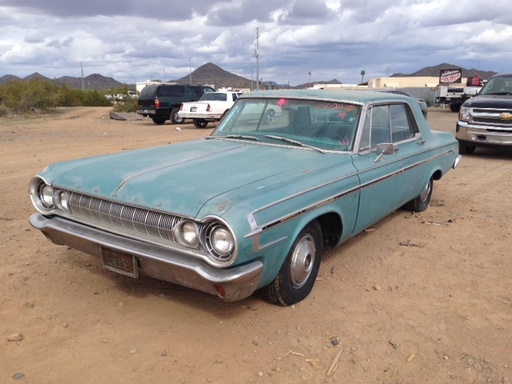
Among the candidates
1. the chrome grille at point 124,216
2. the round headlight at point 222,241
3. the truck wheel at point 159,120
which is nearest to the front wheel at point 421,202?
the round headlight at point 222,241

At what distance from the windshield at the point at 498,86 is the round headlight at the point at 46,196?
10381 mm

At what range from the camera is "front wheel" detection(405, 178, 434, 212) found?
20.0ft

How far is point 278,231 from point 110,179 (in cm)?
128

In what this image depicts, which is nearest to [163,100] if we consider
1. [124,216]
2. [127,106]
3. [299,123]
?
[127,106]

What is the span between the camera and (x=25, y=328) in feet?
11.0

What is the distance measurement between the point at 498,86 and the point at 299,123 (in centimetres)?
859

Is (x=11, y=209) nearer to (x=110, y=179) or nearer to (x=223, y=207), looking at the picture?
(x=110, y=179)

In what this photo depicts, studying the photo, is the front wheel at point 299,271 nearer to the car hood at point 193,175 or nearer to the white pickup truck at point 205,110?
the car hood at point 193,175

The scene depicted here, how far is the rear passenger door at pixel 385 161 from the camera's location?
4.33 m

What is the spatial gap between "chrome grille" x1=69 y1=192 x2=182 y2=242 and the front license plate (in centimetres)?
17

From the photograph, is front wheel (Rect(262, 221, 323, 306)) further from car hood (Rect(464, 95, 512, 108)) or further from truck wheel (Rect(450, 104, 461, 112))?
truck wheel (Rect(450, 104, 461, 112))

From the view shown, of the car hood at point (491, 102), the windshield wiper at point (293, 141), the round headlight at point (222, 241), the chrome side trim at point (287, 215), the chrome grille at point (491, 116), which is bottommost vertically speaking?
the round headlight at point (222, 241)

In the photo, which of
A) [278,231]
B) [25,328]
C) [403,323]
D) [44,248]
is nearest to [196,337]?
[278,231]

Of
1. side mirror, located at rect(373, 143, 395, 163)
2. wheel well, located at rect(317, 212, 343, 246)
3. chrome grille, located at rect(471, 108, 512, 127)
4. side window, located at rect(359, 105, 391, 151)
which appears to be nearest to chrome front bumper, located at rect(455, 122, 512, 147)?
chrome grille, located at rect(471, 108, 512, 127)
